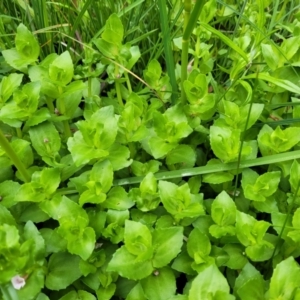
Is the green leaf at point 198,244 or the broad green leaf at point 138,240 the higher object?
the broad green leaf at point 138,240

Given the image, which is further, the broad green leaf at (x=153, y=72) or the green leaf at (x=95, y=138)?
the broad green leaf at (x=153, y=72)

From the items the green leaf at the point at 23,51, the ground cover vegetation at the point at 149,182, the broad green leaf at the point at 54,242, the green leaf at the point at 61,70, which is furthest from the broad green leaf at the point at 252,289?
the green leaf at the point at 23,51

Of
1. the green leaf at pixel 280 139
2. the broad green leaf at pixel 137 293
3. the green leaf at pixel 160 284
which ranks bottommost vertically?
the broad green leaf at pixel 137 293

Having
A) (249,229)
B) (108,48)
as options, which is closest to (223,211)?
(249,229)

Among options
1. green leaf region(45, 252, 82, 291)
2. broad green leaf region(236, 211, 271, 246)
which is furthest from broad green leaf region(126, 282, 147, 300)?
broad green leaf region(236, 211, 271, 246)

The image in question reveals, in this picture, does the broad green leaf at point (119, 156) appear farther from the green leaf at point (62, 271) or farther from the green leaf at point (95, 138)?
the green leaf at point (62, 271)

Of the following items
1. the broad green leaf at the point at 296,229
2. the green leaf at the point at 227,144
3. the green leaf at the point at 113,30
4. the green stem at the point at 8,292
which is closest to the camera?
the green stem at the point at 8,292

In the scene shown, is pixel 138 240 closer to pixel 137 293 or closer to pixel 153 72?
pixel 137 293
